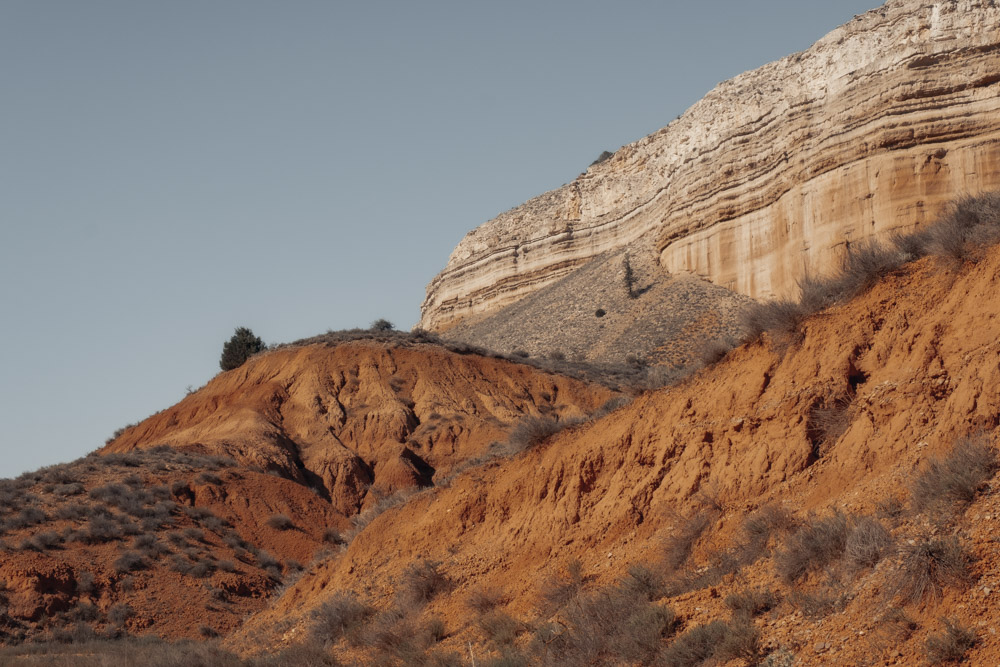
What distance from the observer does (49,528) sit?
1037 inches

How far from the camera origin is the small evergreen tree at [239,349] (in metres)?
46.5

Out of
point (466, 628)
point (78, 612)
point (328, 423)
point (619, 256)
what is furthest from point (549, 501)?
point (619, 256)

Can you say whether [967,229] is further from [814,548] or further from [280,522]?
[280,522]

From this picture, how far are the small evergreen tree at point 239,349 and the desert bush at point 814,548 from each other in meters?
38.7

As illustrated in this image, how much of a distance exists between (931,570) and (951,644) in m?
0.83

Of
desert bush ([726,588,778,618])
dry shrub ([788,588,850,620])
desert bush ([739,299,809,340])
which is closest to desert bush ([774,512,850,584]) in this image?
desert bush ([726,588,778,618])

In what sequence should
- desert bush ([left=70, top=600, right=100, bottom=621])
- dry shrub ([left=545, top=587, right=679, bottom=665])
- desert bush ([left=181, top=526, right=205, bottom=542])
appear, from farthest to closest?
1. desert bush ([left=181, top=526, right=205, bottom=542])
2. desert bush ([left=70, top=600, right=100, bottom=621])
3. dry shrub ([left=545, top=587, right=679, bottom=665])

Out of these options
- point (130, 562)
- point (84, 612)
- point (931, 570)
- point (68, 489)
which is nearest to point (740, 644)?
point (931, 570)

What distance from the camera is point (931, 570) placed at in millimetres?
8398

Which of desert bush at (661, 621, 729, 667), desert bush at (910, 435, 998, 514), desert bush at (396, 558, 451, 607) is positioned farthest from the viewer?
desert bush at (396, 558, 451, 607)

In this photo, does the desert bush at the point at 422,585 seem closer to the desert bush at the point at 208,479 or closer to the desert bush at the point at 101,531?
the desert bush at the point at 101,531

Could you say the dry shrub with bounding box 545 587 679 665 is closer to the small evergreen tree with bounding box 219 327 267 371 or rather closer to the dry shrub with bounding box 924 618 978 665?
the dry shrub with bounding box 924 618 978 665

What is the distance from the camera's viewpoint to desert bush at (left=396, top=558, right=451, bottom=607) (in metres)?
15.0

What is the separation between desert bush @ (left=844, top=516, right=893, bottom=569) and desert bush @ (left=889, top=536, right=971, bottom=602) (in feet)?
1.47
